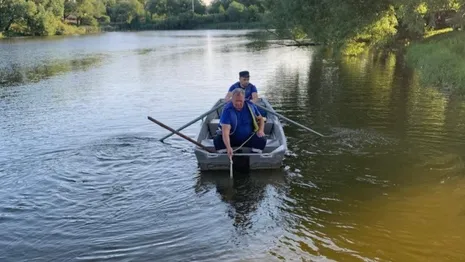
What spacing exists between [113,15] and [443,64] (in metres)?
113

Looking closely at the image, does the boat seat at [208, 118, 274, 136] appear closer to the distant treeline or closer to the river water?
the river water

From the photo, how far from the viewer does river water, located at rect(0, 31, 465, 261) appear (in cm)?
691

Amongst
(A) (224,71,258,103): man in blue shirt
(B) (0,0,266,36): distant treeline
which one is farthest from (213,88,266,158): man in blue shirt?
(B) (0,0,266,36): distant treeline

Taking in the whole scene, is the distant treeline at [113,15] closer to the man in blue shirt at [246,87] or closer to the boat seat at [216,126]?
the man in blue shirt at [246,87]

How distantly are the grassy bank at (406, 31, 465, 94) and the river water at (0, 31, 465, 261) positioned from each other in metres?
1.65

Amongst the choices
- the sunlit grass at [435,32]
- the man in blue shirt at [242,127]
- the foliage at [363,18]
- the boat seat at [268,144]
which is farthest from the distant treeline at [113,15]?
the man in blue shirt at [242,127]

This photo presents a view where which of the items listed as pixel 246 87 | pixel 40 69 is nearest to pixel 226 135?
pixel 246 87

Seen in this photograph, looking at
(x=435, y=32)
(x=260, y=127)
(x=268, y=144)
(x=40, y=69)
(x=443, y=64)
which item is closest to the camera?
(x=260, y=127)

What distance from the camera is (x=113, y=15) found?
122375 mm

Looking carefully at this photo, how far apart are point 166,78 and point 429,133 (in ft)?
52.6

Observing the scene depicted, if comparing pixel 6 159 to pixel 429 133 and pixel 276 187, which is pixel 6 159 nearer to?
pixel 276 187

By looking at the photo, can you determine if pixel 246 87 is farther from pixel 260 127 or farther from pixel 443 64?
pixel 443 64

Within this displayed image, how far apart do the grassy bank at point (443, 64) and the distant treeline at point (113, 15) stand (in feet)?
170

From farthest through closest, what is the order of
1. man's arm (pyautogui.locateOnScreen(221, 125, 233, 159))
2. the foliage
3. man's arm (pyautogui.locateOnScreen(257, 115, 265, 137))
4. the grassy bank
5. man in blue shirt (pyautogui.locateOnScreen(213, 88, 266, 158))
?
the foliage, the grassy bank, man's arm (pyautogui.locateOnScreen(257, 115, 265, 137)), man in blue shirt (pyautogui.locateOnScreen(213, 88, 266, 158)), man's arm (pyautogui.locateOnScreen(221, 125, 233, 159))
